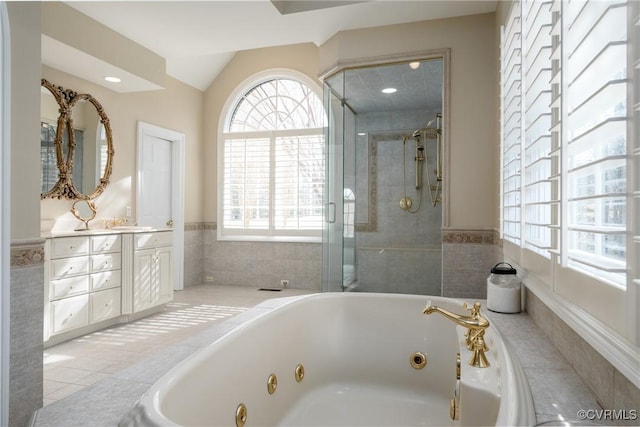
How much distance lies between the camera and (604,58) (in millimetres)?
947

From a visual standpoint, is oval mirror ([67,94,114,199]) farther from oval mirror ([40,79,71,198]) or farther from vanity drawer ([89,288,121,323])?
vanity drawer ([89,288,121,323])

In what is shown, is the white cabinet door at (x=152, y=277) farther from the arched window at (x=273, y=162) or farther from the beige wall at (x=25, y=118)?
the beige wall at (x=25, y=118)

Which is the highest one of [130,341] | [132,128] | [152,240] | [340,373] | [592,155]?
[132,128]

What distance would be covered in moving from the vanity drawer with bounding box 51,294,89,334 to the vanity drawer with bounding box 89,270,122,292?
0.37ft

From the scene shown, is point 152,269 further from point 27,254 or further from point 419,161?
point 419,161

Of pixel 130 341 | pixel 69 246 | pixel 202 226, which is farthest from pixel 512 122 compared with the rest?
pixel 202 226

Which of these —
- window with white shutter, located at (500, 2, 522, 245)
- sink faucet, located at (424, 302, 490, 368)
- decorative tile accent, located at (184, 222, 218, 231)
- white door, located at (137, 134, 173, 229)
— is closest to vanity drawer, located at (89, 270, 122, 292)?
white door, located at (137, 134, 173, 229)

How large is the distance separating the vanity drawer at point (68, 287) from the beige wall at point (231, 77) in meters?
2.44

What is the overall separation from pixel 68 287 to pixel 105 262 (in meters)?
0.39

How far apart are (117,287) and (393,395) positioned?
8.69ft

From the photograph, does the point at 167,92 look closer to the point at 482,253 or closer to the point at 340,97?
the point at 340,97

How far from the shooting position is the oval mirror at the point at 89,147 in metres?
3.79

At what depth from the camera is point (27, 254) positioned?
1954mm

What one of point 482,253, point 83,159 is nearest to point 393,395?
point 482,253
